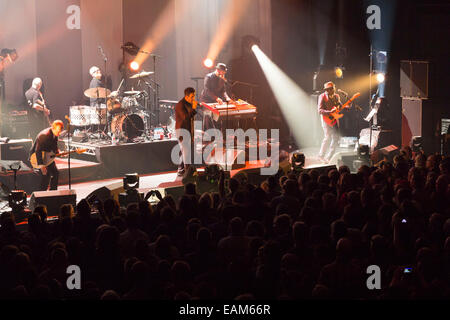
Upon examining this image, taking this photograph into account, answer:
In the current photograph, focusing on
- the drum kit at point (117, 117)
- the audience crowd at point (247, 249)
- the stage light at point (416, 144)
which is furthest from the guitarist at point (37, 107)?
the stage light at point (416, 144)

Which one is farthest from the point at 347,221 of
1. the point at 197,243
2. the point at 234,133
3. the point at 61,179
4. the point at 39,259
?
the point at 234,133

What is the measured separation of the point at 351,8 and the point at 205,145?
5.31 meters

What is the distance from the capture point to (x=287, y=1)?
15.6 m

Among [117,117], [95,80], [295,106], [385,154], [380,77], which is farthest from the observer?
[295,106]

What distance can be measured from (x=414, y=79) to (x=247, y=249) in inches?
334

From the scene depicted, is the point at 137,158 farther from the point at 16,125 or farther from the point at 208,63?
the point at 208,63

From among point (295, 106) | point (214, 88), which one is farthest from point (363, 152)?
point (295, 106)

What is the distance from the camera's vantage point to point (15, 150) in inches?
458

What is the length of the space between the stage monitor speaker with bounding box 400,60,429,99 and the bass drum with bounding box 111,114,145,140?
5.42m

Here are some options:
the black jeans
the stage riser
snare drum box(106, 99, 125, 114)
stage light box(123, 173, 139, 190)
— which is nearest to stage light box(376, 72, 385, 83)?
the stage riser

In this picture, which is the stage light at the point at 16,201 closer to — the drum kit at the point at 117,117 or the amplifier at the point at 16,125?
the drum kit at the point at 117,117

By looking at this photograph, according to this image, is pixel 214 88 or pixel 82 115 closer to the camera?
pixel 82 115

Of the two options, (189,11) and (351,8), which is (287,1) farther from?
(189,11)

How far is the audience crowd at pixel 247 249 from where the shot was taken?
425 centimetres
